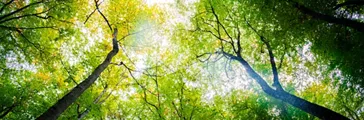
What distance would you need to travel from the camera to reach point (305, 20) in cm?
658

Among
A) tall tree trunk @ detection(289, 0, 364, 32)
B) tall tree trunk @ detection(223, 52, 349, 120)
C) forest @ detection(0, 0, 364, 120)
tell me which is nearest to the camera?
tall tree trunk @ detection(223, 52, 349, 120)

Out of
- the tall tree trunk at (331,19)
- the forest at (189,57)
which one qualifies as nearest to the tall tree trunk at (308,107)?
the forest at (189,57)

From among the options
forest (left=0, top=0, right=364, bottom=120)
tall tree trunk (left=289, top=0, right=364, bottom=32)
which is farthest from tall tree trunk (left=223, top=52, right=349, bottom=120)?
tall tree trunk (left=289, top=0, right=364, bottom=32)

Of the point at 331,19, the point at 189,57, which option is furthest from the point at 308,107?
the point at 189,57

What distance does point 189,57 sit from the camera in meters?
12.2

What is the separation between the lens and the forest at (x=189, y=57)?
670cm

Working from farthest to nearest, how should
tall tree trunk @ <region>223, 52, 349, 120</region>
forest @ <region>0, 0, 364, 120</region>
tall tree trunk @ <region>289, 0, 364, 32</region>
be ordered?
forest @ <region>0, 0, 364, 120</region>
tall tree trunk @ <region>289, 0, 364, 32</region>
tall tree trunk @ <region>223, 52, 349, 120</region>

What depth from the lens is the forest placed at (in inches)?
264

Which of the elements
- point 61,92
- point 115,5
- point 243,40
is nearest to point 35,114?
point 61,92

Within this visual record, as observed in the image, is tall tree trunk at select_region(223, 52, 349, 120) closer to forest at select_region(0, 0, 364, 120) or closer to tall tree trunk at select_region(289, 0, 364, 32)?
forest at select_region(0, 0, 364, 120)

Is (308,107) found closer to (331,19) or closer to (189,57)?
(331,19)

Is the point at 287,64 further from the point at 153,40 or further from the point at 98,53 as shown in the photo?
the point at 98,53

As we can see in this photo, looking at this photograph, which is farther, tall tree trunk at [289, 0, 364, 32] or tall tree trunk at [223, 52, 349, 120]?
tall tree trunk at [289, 0, 364, 32]

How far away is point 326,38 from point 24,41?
9668mm
